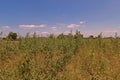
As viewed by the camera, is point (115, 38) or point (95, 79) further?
point (115, 38)

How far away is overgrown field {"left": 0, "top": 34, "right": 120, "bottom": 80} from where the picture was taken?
9.26 m

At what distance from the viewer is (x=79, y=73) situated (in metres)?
10.3

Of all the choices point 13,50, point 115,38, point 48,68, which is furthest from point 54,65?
point 115,38

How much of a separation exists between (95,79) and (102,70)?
4.84 feet

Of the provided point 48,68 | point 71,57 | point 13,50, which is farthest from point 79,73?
point 13,50

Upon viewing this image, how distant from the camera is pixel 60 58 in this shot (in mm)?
11180

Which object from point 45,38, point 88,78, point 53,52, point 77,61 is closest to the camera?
point 88,78

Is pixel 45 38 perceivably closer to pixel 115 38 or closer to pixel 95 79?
pixel 115 38

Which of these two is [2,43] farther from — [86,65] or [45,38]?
[86,65]

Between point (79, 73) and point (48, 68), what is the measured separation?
4.42 feet

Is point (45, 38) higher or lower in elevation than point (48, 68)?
higher

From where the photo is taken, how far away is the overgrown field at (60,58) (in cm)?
926

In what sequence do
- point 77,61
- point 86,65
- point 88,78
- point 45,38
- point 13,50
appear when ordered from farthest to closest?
1. point 45,38
2. point 13,50
3. point 77,61
4. point 86,65
5. point 88,78

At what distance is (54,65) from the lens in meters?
10.2
